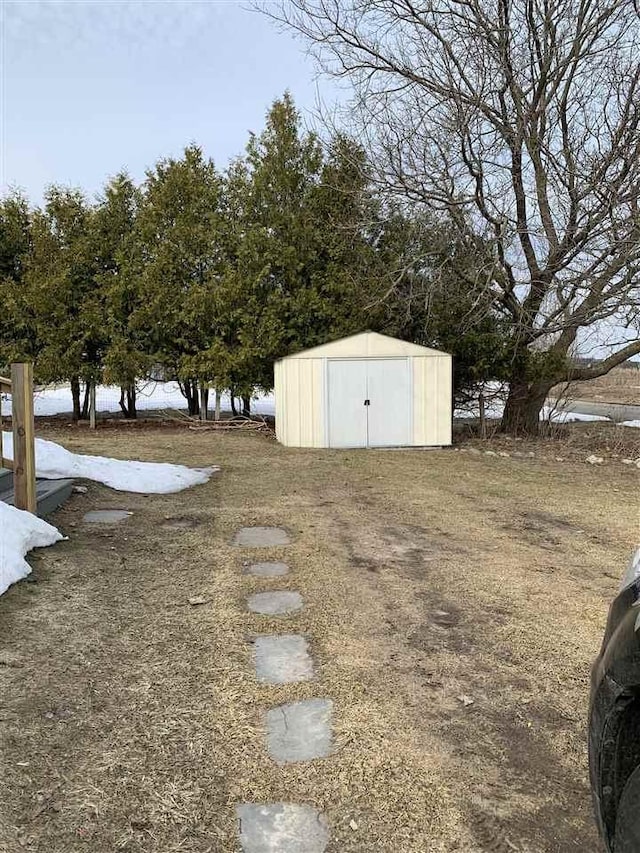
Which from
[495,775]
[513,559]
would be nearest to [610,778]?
[495,775]

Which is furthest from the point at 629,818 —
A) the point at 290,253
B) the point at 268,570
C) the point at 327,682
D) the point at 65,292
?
the point at 65,292

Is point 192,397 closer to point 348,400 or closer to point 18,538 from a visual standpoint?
point 348,400

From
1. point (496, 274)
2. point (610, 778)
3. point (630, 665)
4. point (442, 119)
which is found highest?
point (442, 119)

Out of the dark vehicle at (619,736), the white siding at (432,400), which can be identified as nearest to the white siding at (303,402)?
the white siding at (432,400)

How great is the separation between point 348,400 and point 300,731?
9.12 metres

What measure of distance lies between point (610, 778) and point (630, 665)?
286 mm

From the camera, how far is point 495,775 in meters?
2.09

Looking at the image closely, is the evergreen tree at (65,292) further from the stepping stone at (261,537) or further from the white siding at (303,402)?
the stepping stone at (261,537)

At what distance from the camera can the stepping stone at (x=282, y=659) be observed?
276cm

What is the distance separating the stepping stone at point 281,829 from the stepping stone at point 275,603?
1567mm

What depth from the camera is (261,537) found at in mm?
5105

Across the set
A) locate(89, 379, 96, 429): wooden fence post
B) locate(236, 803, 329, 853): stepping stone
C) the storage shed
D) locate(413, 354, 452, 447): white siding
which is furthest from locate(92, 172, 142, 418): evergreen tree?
locate(236, 803, 329, 853): stepping stone

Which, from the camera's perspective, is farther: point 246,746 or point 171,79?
point 171,79

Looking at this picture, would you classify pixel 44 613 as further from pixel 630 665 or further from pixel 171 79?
pixel 171 79
